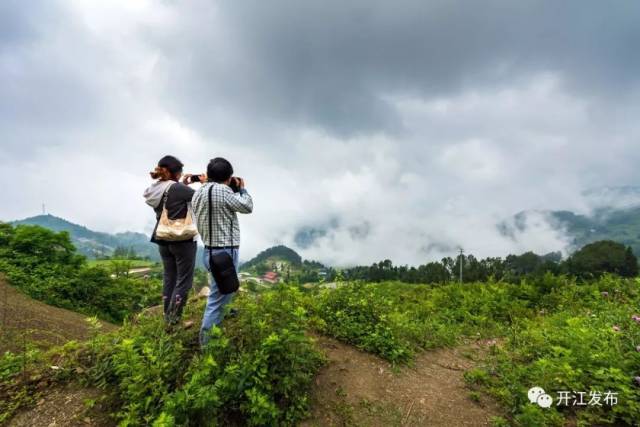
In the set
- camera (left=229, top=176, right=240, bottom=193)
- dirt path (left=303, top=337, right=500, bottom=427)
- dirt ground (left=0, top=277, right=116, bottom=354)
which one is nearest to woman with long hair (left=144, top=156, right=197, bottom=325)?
camera (left=229, top=176, right=240, bottom=193)

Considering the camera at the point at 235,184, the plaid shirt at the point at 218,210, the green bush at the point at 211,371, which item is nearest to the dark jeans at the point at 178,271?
the green bush at the point at 211,371

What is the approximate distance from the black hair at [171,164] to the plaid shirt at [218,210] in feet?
3.68

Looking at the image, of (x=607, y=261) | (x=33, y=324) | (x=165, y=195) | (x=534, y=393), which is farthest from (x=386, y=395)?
(x=607, y=261)

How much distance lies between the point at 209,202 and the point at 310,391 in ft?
9.04

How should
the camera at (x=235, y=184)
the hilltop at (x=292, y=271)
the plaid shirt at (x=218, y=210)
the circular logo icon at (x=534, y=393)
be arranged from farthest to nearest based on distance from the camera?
the hilltop at (x=292, y=271), the camera at (x=235, y=184), the plaid shirt at (x=218, y=210), the circular logo icon at (x=534, y=393)

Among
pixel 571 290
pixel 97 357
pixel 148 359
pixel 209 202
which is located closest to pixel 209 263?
pixel 209 202

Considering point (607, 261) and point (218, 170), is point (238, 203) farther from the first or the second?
point (607, 261)

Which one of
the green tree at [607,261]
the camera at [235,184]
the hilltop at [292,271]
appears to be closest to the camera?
the camera at [235,184]

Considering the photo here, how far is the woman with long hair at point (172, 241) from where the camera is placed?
439 centimetres

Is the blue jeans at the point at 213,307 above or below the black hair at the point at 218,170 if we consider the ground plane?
below

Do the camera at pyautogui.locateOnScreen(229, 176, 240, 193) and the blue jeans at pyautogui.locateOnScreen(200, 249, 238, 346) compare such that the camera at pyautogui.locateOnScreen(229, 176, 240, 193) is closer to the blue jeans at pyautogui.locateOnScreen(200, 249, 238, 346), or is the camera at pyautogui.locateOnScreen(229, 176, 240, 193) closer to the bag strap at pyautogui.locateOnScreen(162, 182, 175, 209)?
the blue jeans at pyautogui.locateOnScreen(200, 249, 238, 346)

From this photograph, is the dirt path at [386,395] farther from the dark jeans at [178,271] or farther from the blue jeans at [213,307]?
the dark jeans at [178,271]

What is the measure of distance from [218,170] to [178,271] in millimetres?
1775

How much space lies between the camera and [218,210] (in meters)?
3.81
